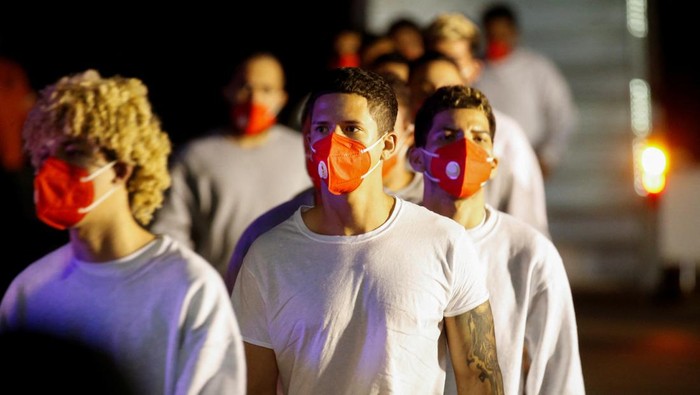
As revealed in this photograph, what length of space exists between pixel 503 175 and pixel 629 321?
4.64 meters

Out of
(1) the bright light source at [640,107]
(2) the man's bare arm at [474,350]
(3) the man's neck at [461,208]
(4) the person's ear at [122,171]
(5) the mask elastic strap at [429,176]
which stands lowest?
(1) the bright light source at [640,107]

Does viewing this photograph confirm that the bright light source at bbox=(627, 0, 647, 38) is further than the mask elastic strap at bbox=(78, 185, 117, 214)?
Yes

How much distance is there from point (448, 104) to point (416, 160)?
281 millimetres

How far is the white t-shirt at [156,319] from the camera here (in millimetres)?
4117

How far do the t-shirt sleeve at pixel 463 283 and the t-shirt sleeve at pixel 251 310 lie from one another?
0.62 meters

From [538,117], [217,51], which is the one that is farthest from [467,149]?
[217,51]

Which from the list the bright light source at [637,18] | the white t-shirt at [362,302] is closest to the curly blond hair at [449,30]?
the white t-shirt at [362,302]

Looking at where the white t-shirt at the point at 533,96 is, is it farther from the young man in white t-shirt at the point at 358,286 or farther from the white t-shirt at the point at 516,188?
the young man in white t-shirt at the point at 358,286

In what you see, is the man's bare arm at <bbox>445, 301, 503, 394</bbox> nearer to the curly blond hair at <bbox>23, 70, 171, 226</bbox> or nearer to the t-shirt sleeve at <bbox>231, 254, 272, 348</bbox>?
the t-shirt sleeve at <bbox>231, 254, 272, 348</bbox>

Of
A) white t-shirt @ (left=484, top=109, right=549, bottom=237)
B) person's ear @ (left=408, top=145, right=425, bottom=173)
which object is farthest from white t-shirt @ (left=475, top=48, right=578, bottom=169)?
person's ear @ (left=408, top=145, right=425, bottom=173)

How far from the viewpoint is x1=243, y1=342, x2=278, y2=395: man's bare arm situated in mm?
4818

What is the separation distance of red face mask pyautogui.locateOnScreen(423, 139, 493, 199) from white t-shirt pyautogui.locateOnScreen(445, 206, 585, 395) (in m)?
0.22

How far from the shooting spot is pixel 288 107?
566 inches

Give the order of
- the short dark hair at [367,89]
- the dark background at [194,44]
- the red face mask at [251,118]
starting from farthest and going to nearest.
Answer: the dark background at [194,44] → the red face mask at [251,118] → the short dark hair at [367,89]
